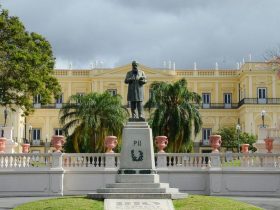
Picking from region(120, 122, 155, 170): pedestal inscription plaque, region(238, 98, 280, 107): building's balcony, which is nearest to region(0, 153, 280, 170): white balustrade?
region(120, 122, 155, 170): pedestal inscription plaque

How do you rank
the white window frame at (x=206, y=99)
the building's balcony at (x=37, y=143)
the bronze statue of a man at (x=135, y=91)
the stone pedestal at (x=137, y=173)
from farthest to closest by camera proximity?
the white window frame at (x=206, y=99)
the building's balcony at (x=37, y=143)
the bronze statue of a man at (x=135, y=91)
the stone pedestal at (x=137, y=173)

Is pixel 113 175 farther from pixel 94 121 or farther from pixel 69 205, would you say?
pixel 94 121

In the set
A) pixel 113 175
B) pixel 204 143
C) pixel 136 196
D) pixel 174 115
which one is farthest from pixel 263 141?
pixel 204 143

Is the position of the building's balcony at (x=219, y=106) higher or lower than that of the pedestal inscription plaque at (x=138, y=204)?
higher

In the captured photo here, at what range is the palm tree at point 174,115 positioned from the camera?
122 feet

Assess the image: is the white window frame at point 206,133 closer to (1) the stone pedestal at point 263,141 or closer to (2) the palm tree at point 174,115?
(2) the palm tree at point 174,115

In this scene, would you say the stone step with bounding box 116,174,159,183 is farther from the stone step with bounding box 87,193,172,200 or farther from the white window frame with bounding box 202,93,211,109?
the white window frame with bounding box 202,93,211,109

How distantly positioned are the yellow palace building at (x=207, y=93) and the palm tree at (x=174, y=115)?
32.8 metres

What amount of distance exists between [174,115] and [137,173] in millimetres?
19114

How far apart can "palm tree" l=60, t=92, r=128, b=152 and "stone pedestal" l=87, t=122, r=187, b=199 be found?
68.5 feet

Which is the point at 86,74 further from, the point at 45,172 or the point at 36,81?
the point at 45,172

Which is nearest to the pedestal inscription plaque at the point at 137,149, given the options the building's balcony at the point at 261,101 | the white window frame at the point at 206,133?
the building's balcony at the point at 261,101

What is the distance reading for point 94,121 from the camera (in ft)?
132

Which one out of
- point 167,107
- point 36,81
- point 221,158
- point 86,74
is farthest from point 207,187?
point 86,74
